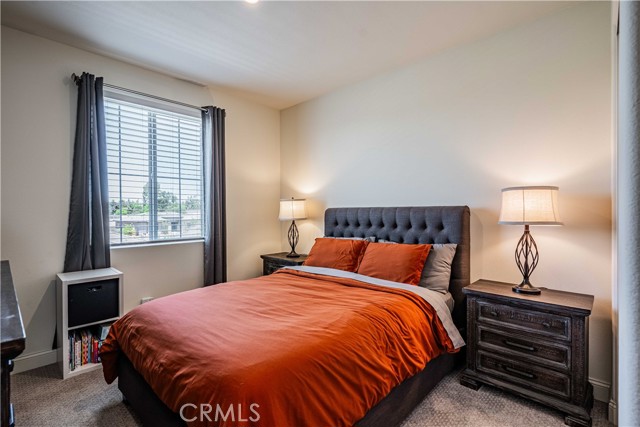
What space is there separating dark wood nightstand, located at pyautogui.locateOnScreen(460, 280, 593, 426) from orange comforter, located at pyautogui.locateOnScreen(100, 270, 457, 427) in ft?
0.97

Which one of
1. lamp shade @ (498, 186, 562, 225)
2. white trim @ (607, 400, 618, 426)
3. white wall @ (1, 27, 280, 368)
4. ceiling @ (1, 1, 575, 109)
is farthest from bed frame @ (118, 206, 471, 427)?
ceiling @ (1, 1, 575, 109)

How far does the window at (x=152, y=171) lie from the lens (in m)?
3.09

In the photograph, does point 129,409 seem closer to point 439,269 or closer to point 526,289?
point 439,269

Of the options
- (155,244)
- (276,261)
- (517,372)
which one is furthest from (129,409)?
(517,372)

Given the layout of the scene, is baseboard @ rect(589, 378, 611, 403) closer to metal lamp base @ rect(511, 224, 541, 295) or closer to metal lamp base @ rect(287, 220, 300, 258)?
metal lamp base @ rect(511, 224, 541, 295)

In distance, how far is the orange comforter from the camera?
1.25m

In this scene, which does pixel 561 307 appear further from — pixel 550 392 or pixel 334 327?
pixel 334 327

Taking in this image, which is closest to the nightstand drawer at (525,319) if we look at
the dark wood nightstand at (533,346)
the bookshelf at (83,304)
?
the dark wood nightstand at (533,346)

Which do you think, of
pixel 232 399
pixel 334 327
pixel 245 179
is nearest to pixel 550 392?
pixel 334 327

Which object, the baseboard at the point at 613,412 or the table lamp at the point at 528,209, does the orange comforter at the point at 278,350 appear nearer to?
the table lamp at the point at 528,209

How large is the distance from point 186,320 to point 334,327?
843mm

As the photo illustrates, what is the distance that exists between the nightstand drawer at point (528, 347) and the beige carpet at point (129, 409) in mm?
315

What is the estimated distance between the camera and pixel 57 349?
8.93 ft

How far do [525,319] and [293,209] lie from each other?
2.59m
